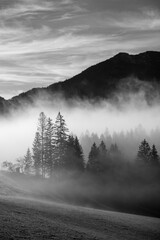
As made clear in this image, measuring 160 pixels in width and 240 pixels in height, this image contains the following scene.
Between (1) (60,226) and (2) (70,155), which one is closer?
(1) (60,226)

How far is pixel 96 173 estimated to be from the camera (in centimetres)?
A: 8369

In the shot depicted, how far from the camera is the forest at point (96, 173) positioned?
74938 millimetres

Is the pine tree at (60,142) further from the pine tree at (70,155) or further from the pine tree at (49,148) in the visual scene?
the pine tree at (49,148)

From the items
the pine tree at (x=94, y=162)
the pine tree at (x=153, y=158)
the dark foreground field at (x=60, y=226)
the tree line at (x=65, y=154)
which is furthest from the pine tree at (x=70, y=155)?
the dark foreground field at (x=60, y=226)

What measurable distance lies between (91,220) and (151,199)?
48.6 metres

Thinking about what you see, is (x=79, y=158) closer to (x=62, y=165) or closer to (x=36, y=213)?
(x=62, y=165)

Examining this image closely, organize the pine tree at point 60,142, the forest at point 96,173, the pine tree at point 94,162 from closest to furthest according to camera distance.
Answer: the pine tree at point 60,142
the forest at point 96,173
the pine tree at point 94,162

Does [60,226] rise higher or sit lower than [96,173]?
lower

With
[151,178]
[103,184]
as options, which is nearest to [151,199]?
[151,178]

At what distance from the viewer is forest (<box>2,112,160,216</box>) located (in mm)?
74938

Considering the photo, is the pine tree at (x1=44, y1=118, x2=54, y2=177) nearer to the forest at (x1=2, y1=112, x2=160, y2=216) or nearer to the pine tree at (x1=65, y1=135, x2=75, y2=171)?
the forest at (x1=2, y1=112, x2=160, y2=216)

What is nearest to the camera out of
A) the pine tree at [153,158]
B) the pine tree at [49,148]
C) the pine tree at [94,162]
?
the pine tree at [49,148]

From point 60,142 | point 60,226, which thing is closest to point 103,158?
point 60,142

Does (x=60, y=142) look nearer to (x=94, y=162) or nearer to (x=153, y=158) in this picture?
(x=94, y=162)
